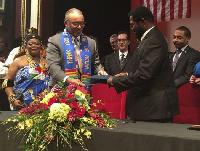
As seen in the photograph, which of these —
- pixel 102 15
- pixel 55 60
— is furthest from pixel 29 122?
pixel 102 15

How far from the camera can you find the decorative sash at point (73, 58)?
4.46 metres

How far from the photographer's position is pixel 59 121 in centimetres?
318

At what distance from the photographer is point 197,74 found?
4.70 meters

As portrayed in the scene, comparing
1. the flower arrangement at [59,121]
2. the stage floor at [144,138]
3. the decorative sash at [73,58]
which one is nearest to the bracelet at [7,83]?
the decorative sash at [73,58]

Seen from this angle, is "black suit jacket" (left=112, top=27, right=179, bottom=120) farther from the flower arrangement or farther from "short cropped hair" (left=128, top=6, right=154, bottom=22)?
the flower arrangement

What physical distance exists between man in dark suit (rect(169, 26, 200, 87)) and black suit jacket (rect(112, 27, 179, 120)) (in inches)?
66.3

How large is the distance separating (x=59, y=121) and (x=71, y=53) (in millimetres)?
1408

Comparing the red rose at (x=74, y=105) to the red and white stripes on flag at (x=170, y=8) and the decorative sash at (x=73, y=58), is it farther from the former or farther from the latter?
the red and white stripes on flag at (x=170, y=8)

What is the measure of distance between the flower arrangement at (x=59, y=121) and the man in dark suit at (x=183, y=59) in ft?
7.09

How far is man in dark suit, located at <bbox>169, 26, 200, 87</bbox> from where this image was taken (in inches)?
211

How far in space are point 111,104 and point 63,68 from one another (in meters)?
1.65

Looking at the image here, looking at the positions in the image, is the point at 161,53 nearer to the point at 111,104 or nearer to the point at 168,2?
the point at 111,104

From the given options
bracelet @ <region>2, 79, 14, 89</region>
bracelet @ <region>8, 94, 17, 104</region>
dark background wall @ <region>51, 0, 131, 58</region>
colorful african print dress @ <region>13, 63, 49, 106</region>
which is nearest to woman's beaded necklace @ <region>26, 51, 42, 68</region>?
colorful african print dress @ <region>13, 63, 49, 106</region>

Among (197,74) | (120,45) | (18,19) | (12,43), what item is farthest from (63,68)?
(18,19)
